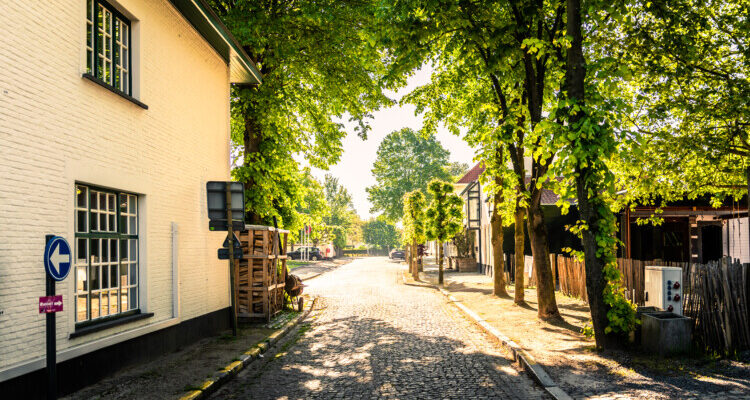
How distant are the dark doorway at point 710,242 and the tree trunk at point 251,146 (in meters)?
18.1

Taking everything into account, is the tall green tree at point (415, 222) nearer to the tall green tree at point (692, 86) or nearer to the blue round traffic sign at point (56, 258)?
the tall green tree at point (692, 86)

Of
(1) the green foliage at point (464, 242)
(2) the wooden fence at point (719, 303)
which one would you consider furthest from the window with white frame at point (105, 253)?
(1) the green foliage at point (464, 242)

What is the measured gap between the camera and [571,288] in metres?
15.8

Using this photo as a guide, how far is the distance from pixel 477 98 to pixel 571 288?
639cm

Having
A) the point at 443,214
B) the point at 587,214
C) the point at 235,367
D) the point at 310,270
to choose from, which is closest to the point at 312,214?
the point at 443,214

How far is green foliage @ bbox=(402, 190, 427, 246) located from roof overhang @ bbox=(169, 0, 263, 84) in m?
15.1

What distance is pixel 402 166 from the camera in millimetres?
53562

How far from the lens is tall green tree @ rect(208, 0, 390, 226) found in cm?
1350

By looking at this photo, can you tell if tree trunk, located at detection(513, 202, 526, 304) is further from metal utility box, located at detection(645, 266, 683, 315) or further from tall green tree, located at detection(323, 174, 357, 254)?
tall green tree, located at detection(323, 174, 357, 254)

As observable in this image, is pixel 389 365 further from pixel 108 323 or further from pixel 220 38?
pixel 220 38

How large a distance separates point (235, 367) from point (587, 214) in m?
5.71

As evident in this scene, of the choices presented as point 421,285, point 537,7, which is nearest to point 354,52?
point 537,7

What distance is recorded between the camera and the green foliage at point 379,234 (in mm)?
91062

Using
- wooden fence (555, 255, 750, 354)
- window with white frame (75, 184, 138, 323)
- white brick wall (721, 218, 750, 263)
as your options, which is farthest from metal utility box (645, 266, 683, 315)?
white brick wall (721, 218, 750, 263)
